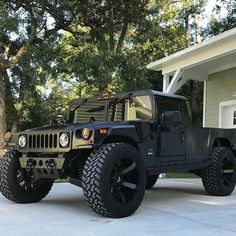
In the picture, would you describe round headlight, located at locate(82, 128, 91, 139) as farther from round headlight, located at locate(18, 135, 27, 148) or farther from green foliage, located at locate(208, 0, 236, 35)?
green foliage, located at locate(208, 0, 236, 35)

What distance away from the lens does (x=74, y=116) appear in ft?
29.2

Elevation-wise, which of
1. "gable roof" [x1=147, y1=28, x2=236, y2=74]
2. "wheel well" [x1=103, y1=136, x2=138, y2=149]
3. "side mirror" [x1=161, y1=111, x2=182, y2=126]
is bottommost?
"wheel well" [x1=103, y1=136, x2=138, y2=149]

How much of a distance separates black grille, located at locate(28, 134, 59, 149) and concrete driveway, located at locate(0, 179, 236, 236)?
98cm

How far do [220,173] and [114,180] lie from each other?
2.97 metres

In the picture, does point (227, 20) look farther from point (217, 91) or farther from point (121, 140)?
point (121, 140)

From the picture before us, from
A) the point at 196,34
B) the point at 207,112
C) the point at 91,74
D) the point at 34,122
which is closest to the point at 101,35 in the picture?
the point at 91,74

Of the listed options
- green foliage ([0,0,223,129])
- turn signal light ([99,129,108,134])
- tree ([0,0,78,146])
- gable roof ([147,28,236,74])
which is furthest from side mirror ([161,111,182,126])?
tree ([0,0,78,146])

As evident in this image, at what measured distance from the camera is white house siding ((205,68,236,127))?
15789mm

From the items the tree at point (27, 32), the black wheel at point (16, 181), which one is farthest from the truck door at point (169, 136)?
the tree at point (27, 32)

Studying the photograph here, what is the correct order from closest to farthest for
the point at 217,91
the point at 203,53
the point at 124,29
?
1. the point at 203,53
2. the point at 217,91
3. the point at 124,29

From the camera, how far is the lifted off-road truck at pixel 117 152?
6.67 m

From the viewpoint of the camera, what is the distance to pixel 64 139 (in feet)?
22.7

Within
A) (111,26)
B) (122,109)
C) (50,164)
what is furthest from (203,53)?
(111,26)

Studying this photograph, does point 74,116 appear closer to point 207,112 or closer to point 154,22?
point 207,112
